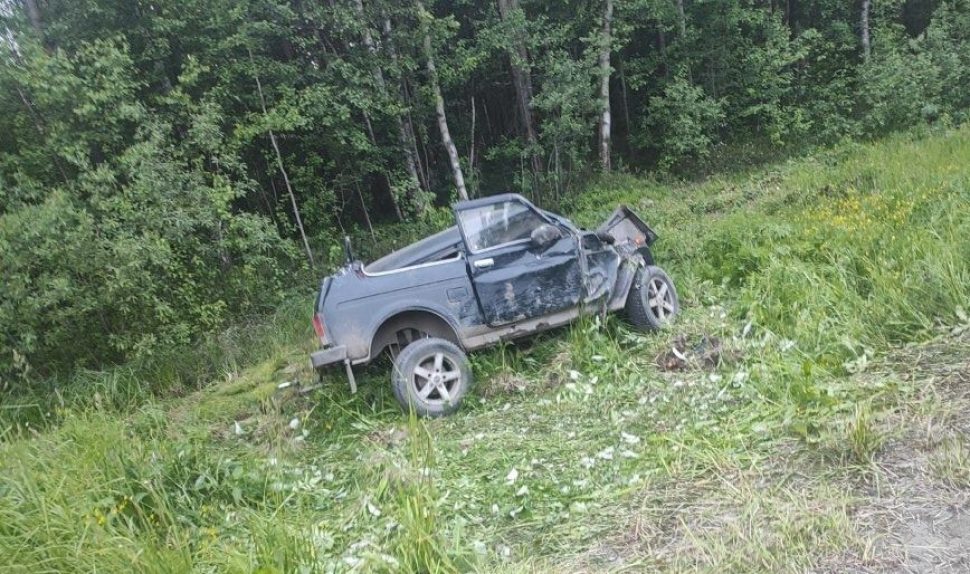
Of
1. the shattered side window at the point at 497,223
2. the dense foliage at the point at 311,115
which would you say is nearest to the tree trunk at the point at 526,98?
the dense foliage at the point at 311,115

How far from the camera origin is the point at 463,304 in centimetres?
525

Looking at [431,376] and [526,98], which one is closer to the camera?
[431,376]

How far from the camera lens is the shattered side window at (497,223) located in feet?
17.8

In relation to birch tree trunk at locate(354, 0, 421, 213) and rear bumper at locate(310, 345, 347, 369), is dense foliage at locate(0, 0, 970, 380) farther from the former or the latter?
rear bumper at locate(310, 345, 347, 369)

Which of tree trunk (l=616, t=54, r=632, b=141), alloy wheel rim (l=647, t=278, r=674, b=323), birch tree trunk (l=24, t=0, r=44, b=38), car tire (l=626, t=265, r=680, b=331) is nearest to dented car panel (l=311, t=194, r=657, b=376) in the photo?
car tire (l=626, t=265, r=680, b=331)

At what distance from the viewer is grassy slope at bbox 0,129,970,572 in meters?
2.58

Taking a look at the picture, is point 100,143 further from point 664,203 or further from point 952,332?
point 952,332

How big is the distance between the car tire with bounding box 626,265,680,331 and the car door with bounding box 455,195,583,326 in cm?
62

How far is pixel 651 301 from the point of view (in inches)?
234

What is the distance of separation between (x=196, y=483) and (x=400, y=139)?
1167cm

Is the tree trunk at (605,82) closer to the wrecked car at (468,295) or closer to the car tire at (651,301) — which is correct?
the car tire at (651,301)

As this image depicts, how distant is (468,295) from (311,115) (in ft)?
27.8

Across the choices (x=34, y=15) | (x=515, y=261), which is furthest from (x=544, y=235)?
(x=34, y=15)

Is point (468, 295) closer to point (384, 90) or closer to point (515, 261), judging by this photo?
point (515, 261)
